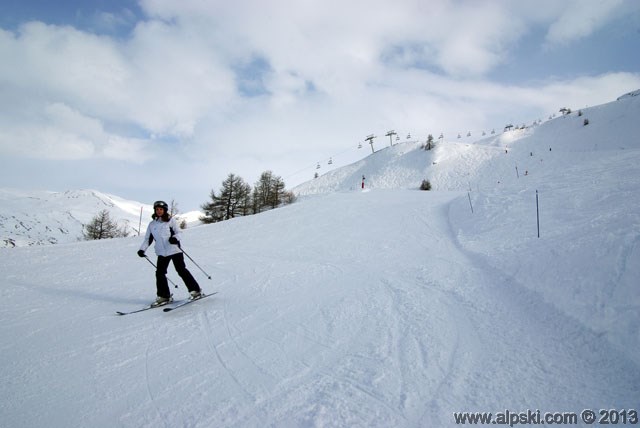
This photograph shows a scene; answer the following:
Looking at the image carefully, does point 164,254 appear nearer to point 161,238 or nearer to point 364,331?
point 161,238

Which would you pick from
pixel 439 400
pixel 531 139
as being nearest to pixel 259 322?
pixel 439 400

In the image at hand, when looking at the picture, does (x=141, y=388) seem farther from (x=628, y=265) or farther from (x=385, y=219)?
(x=385, y=219)

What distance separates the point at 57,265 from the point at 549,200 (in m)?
18.5

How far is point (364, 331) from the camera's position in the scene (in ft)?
15.3

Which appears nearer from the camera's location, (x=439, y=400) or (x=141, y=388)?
(x=439, y=400)

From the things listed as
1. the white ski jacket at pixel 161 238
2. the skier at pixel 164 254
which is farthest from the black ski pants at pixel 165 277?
the white ski jacket at pixel 161 238

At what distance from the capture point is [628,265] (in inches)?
188

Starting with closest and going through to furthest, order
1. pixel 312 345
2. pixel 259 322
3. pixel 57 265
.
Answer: pixel 312 345
pixel 259 322
pixel 57 265
